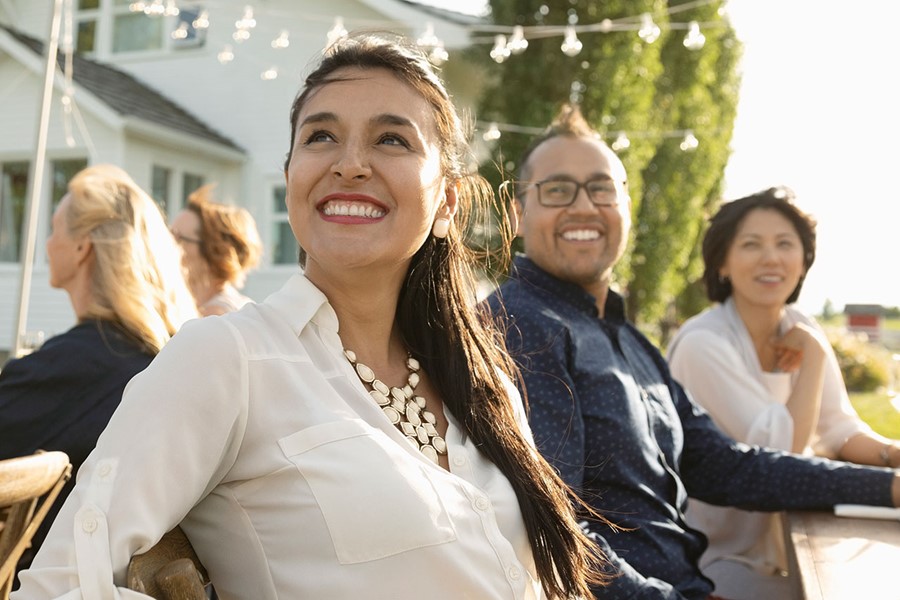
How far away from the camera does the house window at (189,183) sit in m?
12.5

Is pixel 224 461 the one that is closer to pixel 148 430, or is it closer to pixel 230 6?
pixel 148 430

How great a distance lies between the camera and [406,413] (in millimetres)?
1681

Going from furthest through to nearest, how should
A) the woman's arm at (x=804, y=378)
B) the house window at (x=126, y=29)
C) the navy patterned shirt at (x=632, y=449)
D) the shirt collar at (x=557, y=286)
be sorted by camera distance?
the house window at (x=126, y=29)
the woman's arm at (x=804, y=378)
the shirt collar at (x=557, y=286)
the navy patterned shirt at (x=632, y=449)

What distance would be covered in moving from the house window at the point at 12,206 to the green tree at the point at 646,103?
6524mm

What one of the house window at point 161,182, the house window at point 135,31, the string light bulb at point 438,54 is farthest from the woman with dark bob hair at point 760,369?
the house window at point 135,31

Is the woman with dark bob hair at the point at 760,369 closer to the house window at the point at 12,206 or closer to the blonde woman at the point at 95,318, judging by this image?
the blonde woman at the point at 95,318

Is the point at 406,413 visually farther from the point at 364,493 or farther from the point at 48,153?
the point at 48,153

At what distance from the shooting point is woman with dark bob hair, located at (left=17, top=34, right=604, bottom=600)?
1.24 metres

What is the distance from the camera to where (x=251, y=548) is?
1.36 metres

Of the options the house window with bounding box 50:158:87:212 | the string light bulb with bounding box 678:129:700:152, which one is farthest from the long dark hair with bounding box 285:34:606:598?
the house window with bounding box 50:158:87:212

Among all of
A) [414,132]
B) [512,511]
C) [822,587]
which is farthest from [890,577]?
[414,132]

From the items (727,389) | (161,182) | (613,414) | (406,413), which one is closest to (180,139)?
(161,182)

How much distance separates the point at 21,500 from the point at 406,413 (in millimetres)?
793

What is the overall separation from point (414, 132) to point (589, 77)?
1008 centimetres
